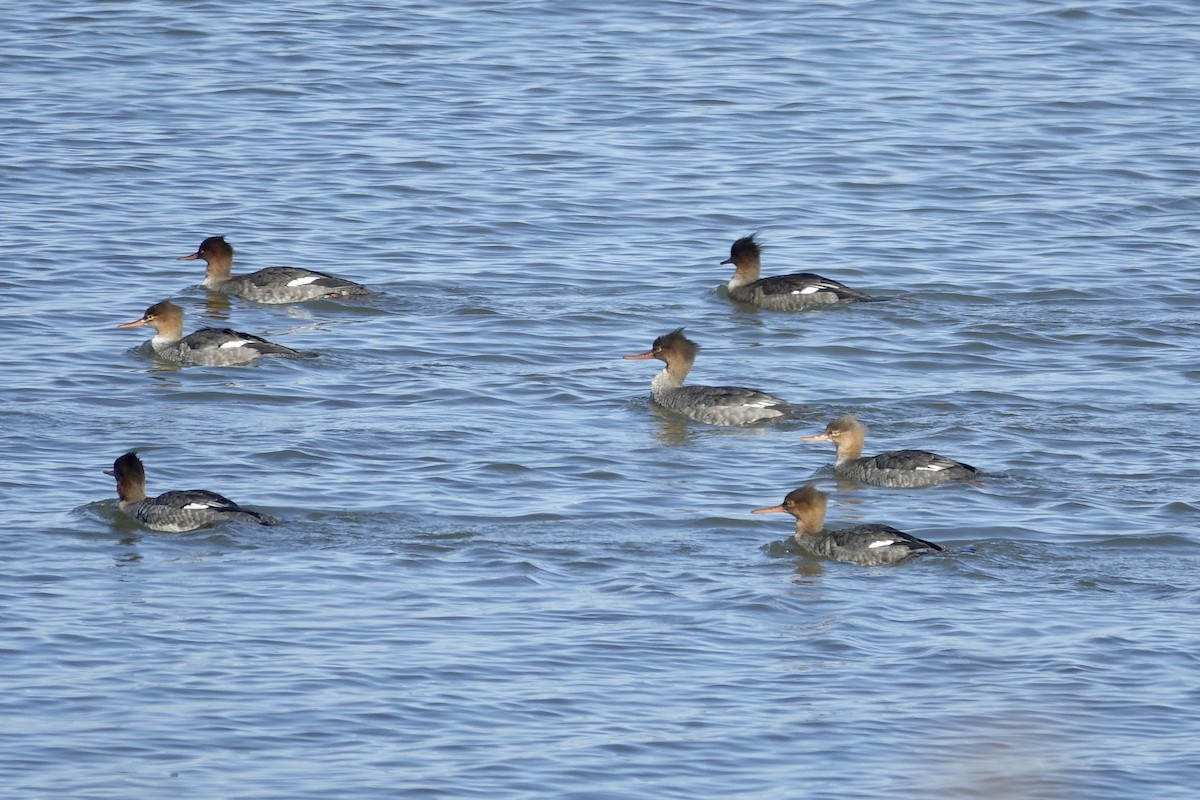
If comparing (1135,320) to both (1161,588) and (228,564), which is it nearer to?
(1161,588)

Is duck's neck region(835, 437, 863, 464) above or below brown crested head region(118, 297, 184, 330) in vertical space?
below

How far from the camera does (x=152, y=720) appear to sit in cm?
900

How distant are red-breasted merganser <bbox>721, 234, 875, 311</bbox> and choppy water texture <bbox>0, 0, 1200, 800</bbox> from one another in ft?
0.56

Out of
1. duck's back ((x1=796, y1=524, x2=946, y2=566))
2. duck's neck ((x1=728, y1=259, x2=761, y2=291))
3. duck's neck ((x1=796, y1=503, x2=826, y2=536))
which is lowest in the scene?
duck's back ((x1=796, y1=524, x2=946, y2=566))

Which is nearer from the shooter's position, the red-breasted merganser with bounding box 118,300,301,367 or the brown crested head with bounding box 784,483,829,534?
the brown crested head with bounding box 784,483,829,534

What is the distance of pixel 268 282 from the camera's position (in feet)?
57.0

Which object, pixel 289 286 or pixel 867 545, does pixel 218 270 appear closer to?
pixel 289 286

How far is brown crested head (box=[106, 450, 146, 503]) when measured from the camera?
1177 centimetres

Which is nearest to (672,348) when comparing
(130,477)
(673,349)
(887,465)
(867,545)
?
(673,349)

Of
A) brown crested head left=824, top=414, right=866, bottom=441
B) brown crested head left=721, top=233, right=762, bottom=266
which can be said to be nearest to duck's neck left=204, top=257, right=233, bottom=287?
brown crested head left=721, top=233, right=762, bottom=266

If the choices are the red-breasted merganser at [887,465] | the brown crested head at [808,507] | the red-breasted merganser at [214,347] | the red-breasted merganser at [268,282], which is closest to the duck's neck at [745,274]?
the red-breasted merganser at [268,282]

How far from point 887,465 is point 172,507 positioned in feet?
14.8

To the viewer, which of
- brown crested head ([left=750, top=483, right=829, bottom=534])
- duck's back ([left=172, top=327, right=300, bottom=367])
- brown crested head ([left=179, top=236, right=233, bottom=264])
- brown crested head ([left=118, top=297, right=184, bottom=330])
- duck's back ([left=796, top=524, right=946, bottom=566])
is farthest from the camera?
brown crested head ([left=179, top=236, right=233, bottom=264])

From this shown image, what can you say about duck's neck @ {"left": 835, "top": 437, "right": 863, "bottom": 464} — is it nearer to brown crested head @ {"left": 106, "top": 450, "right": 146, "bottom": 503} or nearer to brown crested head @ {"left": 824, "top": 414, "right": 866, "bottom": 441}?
brown crested head @ {"left": 824, "top": 414, "right": 866, "bottom": 441}
